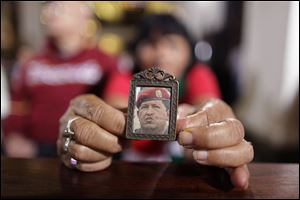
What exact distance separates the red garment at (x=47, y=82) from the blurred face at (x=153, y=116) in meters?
0.45

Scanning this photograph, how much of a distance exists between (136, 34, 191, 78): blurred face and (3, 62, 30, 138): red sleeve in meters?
0.35

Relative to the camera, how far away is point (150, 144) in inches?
17.7

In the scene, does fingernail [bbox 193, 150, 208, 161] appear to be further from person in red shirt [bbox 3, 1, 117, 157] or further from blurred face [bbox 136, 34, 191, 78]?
person in red shirt [bbox 3, 1, 117, 157]

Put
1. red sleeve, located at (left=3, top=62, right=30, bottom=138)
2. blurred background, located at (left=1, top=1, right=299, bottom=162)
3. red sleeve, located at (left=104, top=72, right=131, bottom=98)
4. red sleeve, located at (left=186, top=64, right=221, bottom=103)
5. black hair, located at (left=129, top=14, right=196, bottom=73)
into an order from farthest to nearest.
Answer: blurred background, located at (left=1, top=1, right=299, bottom=162) < red sleeve, located at (left=3, top=62, right=30, bottom=138) < black hair, located at (left=129, top=14, right=196, bottom=73) < red sleeve, located at (left=186, top=64, right=221, bottom=103) < red sleeve, located at (left=104, top=72, right=131, bottom=98)

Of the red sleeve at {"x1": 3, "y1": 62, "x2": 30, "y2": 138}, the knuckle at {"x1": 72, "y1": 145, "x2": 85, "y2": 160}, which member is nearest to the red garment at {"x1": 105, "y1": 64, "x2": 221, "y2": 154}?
the knuckle at {"x1": 72, "y1": 145, "x2": 85, "y2": 160}

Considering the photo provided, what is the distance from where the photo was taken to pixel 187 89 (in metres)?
0.54

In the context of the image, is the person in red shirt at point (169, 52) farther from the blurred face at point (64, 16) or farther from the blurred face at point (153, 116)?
the blurred face at point (153, 116)

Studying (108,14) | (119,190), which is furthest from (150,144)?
(108,14)

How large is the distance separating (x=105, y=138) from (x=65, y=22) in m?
0.57

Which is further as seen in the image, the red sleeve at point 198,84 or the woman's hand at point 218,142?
the red sleeve at point 198,84

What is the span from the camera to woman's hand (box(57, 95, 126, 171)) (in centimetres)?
28

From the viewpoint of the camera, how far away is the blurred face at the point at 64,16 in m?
0.70

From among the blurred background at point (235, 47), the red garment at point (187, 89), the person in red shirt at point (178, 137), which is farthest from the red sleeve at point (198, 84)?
the blurred background at point (235, 47)

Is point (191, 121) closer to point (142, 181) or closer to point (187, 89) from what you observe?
point (142, 181)
